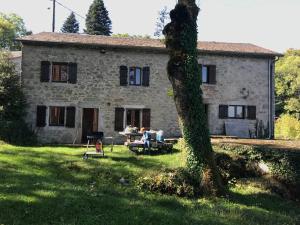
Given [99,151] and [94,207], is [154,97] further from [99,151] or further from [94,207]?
[94,207]

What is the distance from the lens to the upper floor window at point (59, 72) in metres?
22.9

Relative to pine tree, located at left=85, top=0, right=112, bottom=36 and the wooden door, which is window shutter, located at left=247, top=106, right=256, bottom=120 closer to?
the wooden door

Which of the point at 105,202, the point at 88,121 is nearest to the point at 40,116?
the point at 88,121

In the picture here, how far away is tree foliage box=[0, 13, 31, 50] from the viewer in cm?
5539

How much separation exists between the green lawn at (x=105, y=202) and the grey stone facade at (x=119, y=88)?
9.76 meters

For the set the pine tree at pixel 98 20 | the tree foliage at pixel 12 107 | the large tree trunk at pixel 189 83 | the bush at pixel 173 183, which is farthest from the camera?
the pine tree at pixel 98 20

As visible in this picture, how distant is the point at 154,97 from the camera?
2414 cm

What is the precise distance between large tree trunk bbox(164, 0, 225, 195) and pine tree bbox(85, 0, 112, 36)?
46.3m

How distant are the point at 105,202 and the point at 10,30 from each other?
51.9 meters

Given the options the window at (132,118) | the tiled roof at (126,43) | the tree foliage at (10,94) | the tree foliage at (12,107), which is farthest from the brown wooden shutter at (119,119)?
the tree foliage at (10,94)

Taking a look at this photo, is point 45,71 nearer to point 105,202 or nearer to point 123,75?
point 123,75

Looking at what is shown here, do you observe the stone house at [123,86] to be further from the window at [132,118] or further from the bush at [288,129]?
the bush at [288,129]

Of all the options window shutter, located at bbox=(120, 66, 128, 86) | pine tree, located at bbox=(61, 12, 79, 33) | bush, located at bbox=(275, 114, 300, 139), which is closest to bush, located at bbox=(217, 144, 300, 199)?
window shutter, located at bbox=(120, 66, 128, 86)

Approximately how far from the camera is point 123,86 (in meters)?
23.8
